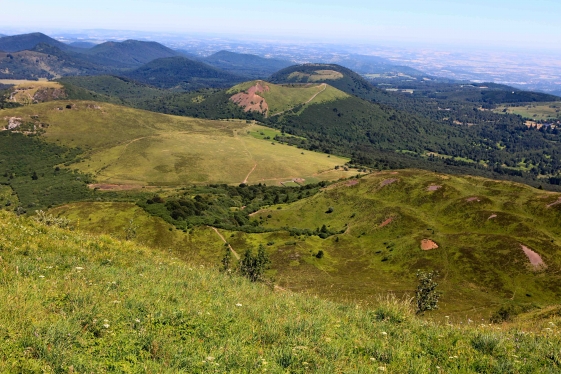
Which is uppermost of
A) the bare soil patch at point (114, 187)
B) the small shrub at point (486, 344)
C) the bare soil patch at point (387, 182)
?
the small shrub at point (486, 344)

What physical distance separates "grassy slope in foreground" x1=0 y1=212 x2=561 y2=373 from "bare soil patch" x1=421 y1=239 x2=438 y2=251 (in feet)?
194

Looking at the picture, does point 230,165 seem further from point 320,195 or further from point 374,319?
point 374,319

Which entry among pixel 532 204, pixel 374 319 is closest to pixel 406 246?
pixel 532 204

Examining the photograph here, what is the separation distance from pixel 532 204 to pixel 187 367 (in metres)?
92.8

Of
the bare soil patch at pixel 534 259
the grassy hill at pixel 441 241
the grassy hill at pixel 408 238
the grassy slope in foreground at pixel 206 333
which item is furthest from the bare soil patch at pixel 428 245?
the grassy slope in foreground at pixel 206 333

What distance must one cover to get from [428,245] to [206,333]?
227 ft

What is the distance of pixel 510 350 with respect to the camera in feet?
31.8

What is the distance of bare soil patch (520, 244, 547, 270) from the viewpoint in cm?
5935

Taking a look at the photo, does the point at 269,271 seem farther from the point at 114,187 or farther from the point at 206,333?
the point at 114,187

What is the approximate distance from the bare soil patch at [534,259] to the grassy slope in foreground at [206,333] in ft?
193

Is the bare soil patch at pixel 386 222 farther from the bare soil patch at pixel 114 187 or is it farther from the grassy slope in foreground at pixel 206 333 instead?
the bare soil patch at pixel 114 187

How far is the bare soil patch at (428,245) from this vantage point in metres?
68.8

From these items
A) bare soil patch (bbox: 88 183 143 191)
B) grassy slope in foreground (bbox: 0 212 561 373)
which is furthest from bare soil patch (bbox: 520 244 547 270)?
bare soil patch (bbox: 88 183 143 191)

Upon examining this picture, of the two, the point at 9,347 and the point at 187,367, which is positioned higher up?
the point at 9,347
